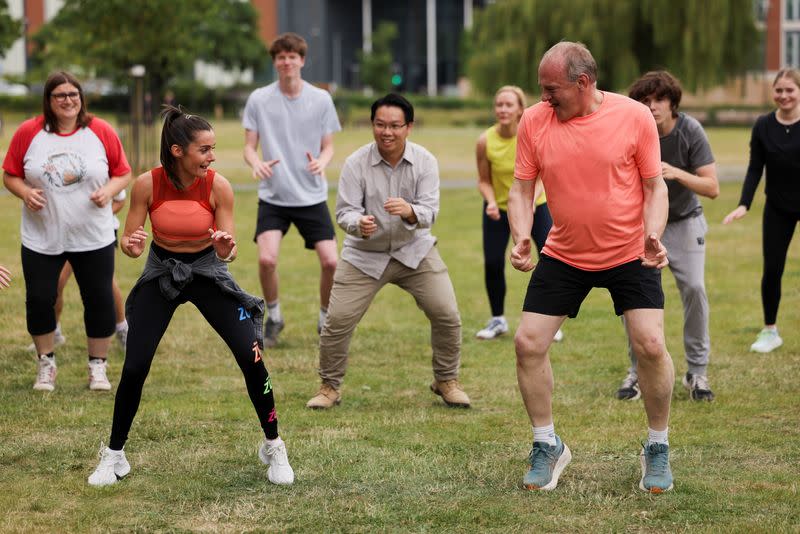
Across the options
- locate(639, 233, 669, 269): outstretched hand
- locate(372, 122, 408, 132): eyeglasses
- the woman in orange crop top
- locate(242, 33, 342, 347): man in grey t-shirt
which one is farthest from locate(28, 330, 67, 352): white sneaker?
locate(639, 233, 669, 269): outstretched hand

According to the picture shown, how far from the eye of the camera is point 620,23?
36.9 m

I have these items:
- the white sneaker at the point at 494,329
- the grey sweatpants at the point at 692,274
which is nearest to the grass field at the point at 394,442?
the white sneaker at the point at 494,329

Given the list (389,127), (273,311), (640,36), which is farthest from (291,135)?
(640,36)

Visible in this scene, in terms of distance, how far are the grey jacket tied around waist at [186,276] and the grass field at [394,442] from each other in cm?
90

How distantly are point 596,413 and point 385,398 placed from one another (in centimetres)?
145

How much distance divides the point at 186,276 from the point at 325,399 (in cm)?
218

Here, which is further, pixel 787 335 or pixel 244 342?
pixel 787 335

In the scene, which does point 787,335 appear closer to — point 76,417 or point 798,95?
point 798,95

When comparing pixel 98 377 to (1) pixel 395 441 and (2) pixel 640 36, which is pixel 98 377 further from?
(2) pixel 640 36

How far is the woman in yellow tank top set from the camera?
9.84 m

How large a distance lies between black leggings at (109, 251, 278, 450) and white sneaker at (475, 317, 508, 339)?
4721 mm

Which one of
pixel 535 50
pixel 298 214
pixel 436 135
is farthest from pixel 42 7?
pixel 298 214

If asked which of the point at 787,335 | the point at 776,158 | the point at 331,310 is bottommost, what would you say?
the point at 787,335

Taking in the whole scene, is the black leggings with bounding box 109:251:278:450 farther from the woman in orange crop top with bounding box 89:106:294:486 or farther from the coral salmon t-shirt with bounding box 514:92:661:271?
the coral salmon t-shirt with bounding box 514:92:661:271
